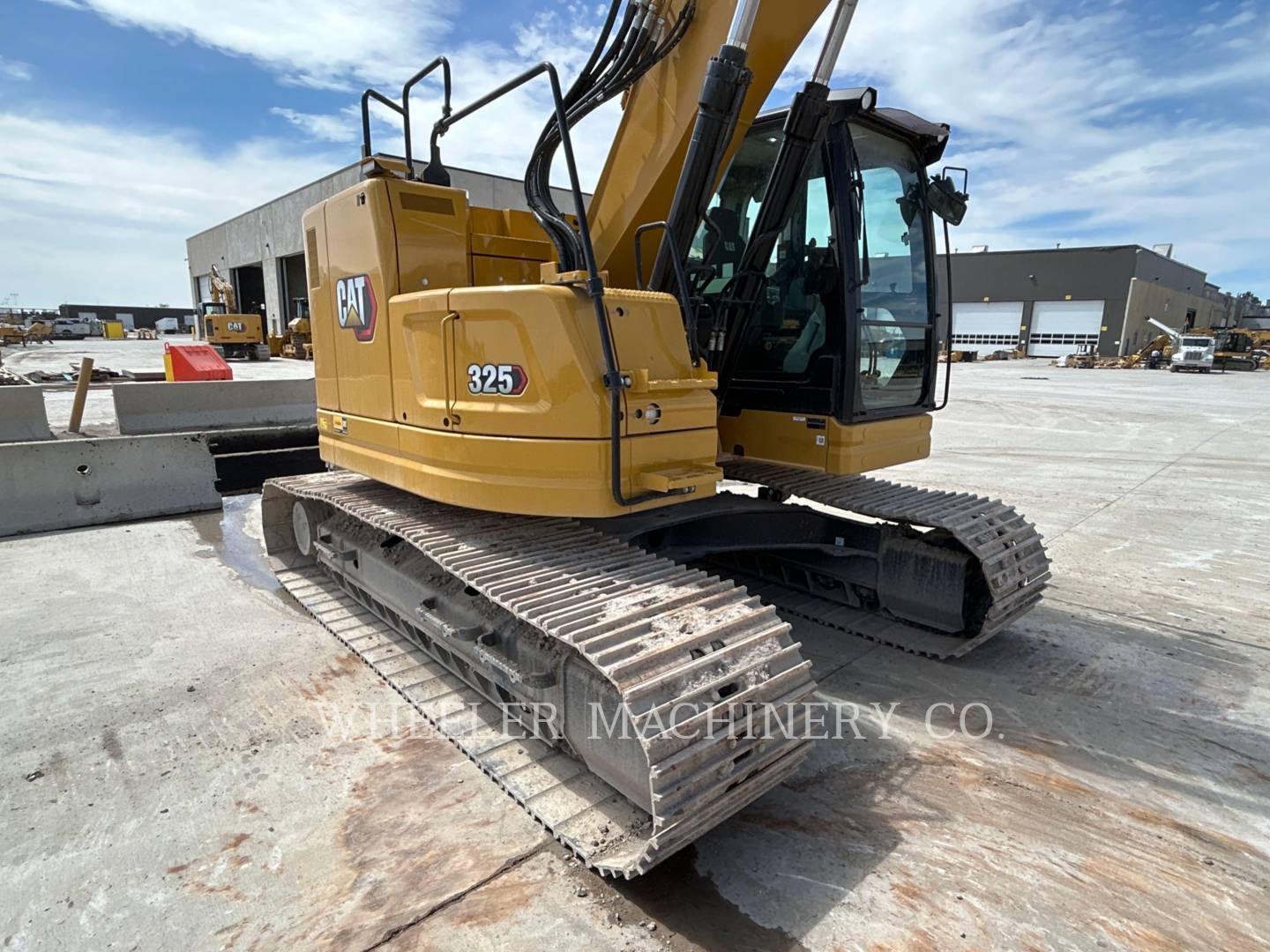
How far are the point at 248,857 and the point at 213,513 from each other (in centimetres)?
555

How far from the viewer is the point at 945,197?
429cm

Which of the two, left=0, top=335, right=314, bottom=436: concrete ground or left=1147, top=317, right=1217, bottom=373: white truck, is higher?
left=1147, top=317, right=1217, bottom=373: white truck

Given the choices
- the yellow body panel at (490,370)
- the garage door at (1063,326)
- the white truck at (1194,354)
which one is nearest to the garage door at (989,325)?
the garage door at (1063,326)

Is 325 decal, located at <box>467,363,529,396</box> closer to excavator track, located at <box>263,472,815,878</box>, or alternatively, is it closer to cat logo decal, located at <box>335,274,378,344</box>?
excavator track, located at <box>263,472,815,878</box>

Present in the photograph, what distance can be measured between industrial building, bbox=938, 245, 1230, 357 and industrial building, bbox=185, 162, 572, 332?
3685 cm

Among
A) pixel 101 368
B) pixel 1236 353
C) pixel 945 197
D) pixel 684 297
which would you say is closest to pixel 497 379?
pixel 684 297

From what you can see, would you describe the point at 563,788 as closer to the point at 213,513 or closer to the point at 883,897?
the point at 883,897

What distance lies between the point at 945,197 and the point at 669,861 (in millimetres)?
3839

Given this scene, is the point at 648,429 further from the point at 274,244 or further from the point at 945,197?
the point at 274,244

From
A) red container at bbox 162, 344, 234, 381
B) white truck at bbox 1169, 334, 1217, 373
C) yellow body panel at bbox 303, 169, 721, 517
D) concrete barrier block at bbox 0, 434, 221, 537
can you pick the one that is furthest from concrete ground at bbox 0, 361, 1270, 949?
white truck at bbox 1169, 334, 1217, 373

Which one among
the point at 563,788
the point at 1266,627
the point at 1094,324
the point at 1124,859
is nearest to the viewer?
the point at 1124,859

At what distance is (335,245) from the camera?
4176mm

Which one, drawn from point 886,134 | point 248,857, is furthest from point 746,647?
point 886,134

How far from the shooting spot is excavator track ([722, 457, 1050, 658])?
394 cm
